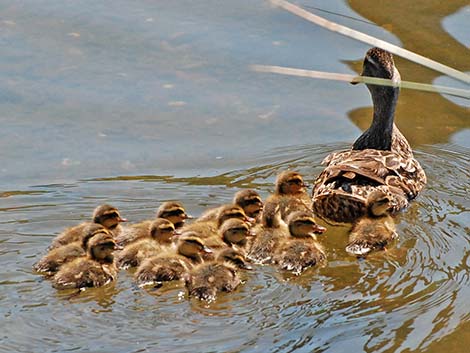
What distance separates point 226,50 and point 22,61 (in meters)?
1.39

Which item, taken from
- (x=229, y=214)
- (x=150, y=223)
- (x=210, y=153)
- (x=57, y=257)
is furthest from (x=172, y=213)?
(x=210, y=153)

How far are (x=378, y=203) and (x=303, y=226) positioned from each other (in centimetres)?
48

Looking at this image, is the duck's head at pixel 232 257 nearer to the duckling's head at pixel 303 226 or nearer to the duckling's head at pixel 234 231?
the duckling's head at pixel 234 231

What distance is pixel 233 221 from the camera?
559 centimetres

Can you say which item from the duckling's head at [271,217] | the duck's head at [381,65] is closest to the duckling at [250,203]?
the duckling's head at [271,217]

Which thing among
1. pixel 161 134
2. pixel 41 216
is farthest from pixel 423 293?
pixel 161 134

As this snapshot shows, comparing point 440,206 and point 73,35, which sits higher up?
point 73,35

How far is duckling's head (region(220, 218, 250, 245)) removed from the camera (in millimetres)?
5547

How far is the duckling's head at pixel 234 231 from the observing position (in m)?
5.55

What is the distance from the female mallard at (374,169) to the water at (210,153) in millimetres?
134

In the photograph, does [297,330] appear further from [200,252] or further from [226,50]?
[226,50]

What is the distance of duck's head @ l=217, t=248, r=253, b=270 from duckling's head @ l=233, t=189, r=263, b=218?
26.9 inches

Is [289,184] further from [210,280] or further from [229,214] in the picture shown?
[210,280]

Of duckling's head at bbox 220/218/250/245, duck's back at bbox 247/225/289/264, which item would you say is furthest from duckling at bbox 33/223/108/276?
duck's back at bbox 247/225/289/264
